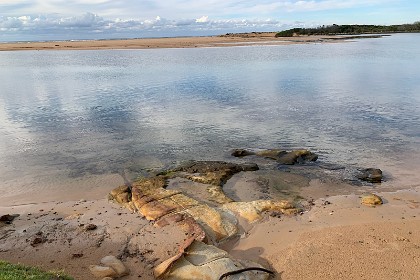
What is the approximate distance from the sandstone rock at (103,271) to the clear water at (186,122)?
536cm

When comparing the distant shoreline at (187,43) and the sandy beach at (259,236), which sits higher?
the distant shoreline at (187,43)

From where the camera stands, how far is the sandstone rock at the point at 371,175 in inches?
523

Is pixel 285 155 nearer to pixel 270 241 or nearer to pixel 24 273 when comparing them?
pixel 270 241

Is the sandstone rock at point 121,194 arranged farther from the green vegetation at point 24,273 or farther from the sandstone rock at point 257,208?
the green vegetation at point 24,273

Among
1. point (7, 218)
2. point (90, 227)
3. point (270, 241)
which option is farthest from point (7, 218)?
point (270, 241)

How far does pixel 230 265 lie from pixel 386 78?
1220 inches

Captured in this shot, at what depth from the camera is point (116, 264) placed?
8.33m

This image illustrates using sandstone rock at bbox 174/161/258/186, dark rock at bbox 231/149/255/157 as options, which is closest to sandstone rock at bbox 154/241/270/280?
sandstone rock at bbox 174/161/258/186

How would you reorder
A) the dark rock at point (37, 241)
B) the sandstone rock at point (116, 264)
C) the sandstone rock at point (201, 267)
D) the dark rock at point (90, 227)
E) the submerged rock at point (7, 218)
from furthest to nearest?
the submerged rock at point (7, 218) < the dark rock at point (90, 227) < the dark rock at point (37, 241) < the sandstone rock at point (116, 264) < the sandstone rock at point (201, 267)

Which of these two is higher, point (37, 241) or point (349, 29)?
point (349, 29)

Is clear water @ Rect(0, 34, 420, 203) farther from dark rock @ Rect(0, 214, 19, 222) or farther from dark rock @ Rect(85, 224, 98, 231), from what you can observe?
dark rock @ Rect(85, 224, 98, 231)

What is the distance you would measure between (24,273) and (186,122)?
46.8 feet

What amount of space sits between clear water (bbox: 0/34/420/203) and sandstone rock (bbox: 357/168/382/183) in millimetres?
727

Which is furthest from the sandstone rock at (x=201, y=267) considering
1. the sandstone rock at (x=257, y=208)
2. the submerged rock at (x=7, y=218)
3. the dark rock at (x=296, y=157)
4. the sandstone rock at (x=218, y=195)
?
the dark rock at (x=296, y=157)
